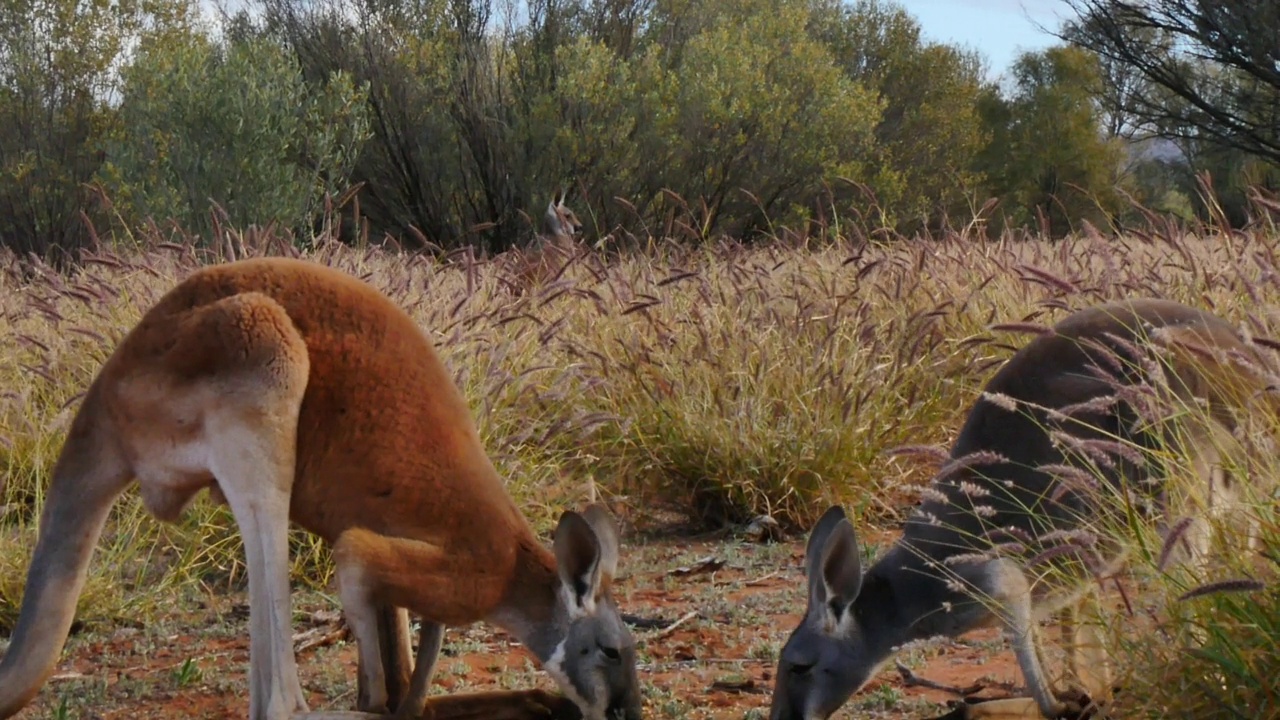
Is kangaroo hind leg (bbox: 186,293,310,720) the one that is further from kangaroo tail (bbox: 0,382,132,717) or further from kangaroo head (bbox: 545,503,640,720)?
kangaroo head (bbox: 545,503,640,720)

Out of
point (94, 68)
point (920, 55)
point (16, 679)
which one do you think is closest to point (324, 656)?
point (16, 679)

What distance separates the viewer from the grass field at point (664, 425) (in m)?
4.76

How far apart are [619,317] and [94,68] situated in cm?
1644

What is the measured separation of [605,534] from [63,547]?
4.90ft

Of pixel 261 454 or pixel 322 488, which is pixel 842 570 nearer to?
pixel 322 488

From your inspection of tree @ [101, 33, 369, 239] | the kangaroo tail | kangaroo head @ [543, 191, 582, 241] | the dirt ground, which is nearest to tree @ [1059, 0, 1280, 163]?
kangaroo head @ [543, 191, 582, 241]

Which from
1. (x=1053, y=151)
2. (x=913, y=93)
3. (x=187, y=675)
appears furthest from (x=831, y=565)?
(x=1053, y=151)

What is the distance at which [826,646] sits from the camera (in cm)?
381

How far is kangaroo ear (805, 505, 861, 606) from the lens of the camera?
3754 mm

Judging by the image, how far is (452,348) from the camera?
6562 mm

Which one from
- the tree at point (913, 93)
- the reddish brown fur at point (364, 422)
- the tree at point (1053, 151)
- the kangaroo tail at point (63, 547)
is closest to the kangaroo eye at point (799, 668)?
the reddish brown fur at point (364, 422)

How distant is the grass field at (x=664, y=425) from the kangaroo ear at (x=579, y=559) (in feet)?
2.25

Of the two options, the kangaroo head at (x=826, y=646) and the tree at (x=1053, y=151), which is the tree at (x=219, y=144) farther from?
the tree at (x=1053, y=151)

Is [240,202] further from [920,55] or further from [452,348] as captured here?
[920,55]
